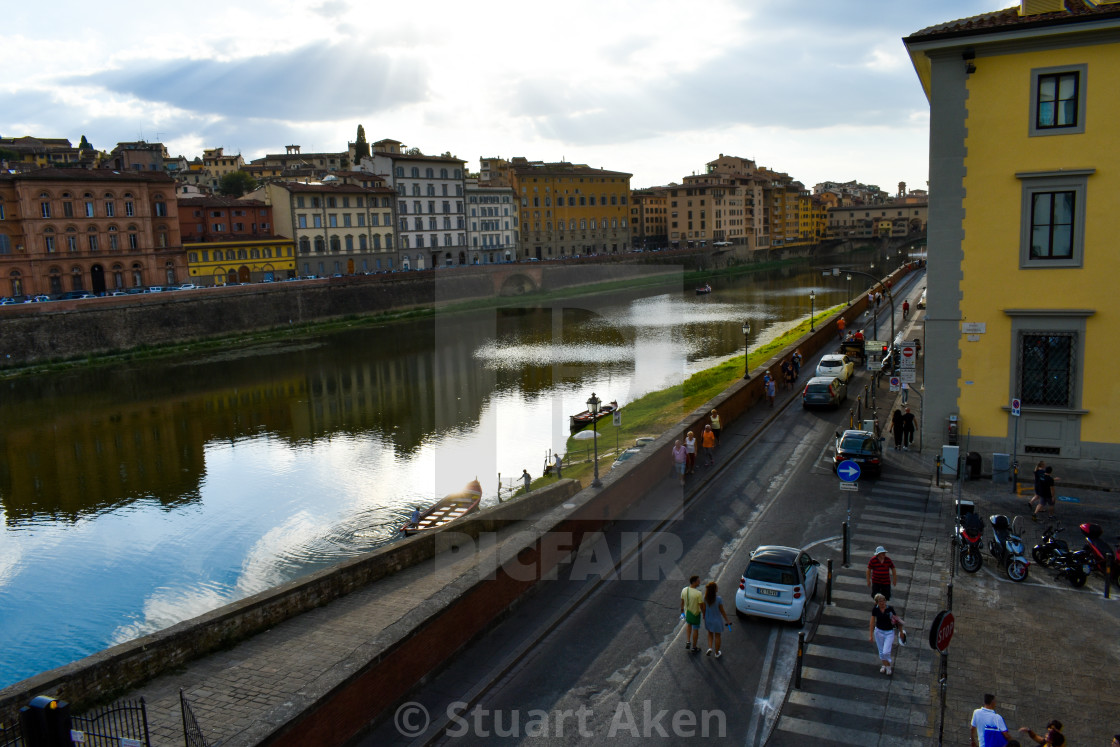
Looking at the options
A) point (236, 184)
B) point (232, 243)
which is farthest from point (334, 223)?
point (236, 184)

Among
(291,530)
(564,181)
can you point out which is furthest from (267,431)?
(564,181)

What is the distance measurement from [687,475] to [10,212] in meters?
61.8

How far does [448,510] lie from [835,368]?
49.6 ft

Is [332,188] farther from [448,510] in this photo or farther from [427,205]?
[448,510]

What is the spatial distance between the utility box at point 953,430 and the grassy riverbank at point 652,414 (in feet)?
25.0

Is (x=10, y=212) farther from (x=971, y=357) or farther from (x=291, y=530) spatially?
(x=971, y=357)

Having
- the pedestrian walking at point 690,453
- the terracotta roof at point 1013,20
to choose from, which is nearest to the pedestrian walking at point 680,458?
the pedestrian walking at point 690,453

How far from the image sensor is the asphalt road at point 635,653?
941cm

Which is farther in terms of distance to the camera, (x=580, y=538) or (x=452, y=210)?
(x=452, y=210)

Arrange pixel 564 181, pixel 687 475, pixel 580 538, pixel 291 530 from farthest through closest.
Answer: pixel 564 181 → pixel 291 530 → pixel 687 475 → pixel 580 538

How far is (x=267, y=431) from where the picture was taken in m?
36.5

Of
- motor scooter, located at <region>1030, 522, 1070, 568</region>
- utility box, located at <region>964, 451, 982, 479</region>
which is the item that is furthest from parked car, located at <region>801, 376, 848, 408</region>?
motor scooter, located at <region>1030, 522, 1070, 568</region>

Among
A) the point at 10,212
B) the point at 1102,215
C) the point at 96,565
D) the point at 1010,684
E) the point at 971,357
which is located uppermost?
the point at 10,212

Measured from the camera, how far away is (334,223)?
82438 mm
